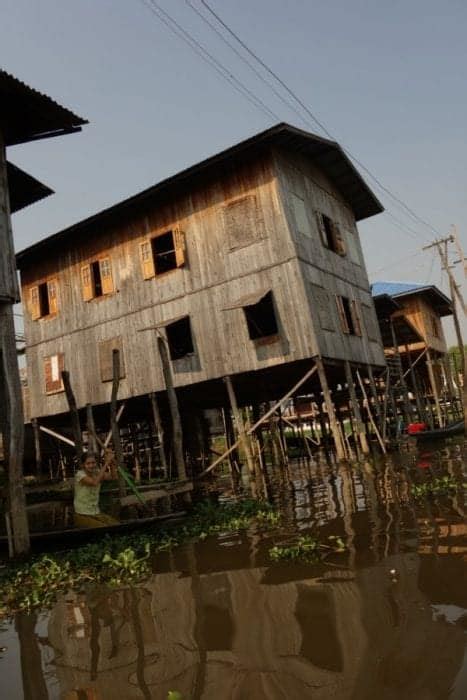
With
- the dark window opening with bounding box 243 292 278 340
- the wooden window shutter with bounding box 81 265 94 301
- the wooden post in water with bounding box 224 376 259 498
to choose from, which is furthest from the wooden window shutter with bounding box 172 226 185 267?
the wooden post in water with bounding box 224 376 259 498

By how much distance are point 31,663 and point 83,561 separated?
10.1 feet

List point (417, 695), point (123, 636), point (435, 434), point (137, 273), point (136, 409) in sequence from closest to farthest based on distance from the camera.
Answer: point (417, 695), point (123, 636), point (137, 273), point (435, 434), point (136, 409)

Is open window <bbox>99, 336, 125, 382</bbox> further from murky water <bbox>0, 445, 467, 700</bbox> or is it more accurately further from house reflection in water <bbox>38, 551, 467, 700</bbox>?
house reflection in water <bbox>38, 551, 467, 700</bbox>

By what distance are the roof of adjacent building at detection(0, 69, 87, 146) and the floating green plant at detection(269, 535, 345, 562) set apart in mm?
8901

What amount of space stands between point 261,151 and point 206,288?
4504 mm

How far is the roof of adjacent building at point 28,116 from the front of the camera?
916 centimetres

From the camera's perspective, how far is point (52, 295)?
1948 cm

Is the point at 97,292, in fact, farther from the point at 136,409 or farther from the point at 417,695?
the point at 417,695

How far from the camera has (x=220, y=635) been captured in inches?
132

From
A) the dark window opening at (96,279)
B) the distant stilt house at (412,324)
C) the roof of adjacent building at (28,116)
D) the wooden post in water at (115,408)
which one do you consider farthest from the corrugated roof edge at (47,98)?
the distant stilt house at (412,324)

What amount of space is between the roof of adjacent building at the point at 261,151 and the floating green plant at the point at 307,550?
12231 mm

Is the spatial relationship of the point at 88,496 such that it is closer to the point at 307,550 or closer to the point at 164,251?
the point at 307,550

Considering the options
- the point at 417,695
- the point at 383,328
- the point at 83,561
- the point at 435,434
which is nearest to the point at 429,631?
the point at 417,695

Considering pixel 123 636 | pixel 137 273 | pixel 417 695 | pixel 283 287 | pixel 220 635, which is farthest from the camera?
pixel 137 273
